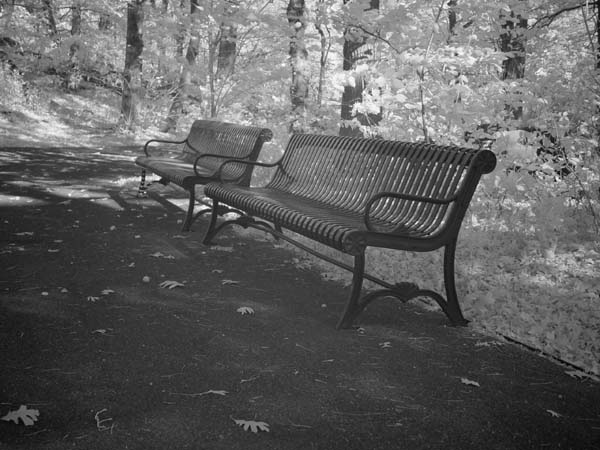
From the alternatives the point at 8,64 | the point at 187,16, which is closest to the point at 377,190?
the point at 187,16

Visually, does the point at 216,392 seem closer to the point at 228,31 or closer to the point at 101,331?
the point at 101,331

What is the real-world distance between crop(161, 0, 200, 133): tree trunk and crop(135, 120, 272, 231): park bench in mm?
4516

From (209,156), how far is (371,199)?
10.2 feet

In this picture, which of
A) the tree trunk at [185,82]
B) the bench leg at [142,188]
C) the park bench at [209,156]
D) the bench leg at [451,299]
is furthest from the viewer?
the tree trunk at [185,82]

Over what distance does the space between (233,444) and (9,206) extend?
18.3 feet

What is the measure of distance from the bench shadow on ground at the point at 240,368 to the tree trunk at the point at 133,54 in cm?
1164

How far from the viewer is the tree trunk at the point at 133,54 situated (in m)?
15.9

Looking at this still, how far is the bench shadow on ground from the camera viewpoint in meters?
2.47

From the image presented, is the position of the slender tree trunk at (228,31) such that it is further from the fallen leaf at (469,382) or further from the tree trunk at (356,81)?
the fallen leaf at (469,382)

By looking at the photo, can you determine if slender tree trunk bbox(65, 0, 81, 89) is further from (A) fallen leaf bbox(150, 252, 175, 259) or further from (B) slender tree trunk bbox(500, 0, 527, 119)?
(A) fallen leaf bbox(150, 252, 175, 259)

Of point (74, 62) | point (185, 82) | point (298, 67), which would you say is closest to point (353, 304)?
point (298, 67)

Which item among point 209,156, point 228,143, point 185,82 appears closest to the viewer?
point 209,156

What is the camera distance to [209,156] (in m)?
6.26

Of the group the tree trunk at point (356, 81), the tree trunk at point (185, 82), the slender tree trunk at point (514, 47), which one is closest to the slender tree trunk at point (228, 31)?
the tree trunk at point (185, 82)
